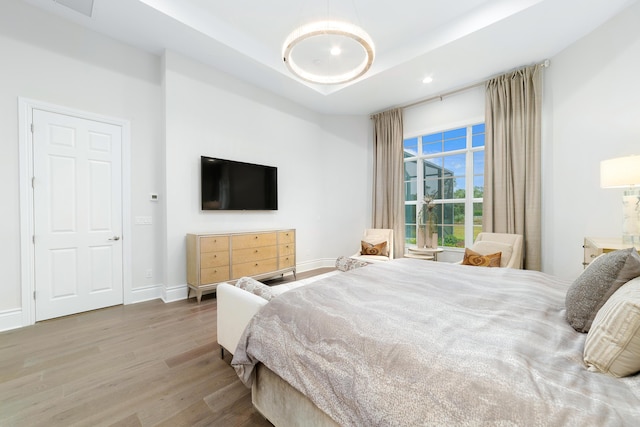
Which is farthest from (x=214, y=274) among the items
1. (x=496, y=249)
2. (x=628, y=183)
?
(x=628, y=183)

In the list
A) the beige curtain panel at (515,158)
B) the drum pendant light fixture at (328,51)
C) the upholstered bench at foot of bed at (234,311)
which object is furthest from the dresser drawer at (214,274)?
the beige curtain panel at (515,158)

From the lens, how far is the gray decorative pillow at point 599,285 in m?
1.07

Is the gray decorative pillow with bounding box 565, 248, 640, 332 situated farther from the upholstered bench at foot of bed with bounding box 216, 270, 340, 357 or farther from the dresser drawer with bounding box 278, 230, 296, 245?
the dresser drawer with bounding box 278, 230, 296, 245

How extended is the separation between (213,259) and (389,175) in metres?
3.44

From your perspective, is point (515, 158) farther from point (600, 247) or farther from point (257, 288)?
point (257, 288)

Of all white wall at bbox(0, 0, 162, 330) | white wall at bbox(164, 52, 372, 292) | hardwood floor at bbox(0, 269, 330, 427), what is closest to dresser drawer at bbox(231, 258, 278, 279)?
white wall at bbox(164, 52, 372, 292)

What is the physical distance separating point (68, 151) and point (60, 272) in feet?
4.40

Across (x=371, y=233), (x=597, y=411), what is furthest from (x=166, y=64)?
(x=597, y=411)

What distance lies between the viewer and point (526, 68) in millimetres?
3518

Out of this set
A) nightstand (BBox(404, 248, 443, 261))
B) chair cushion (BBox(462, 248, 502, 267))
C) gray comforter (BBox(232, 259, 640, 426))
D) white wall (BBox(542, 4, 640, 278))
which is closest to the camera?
gray comforter (BBox(232, 259, 640, 426))

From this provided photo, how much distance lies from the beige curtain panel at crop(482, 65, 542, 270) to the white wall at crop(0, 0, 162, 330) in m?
4.74

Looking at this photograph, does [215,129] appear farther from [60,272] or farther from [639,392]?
[639,392]

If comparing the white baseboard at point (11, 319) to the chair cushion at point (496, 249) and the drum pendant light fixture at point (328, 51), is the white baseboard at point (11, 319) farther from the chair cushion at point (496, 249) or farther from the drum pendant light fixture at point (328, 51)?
the chair cushion at point (496, 249)

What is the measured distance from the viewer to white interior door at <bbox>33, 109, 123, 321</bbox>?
8.98ft
